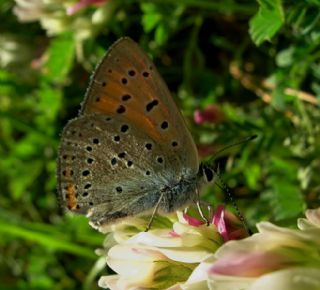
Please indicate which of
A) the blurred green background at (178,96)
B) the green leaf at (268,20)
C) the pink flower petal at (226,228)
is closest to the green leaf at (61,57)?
the blurred green background at (178,96)

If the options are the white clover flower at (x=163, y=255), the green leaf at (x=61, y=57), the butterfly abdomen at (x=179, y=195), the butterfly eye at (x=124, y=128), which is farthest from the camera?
the green leaf at (x=61, y=57)

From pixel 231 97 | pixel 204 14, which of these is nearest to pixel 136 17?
pixel 204 14

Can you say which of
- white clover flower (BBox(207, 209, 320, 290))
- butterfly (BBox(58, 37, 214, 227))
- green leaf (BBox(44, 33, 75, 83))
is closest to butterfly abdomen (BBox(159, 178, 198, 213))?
butterfly (BBox(58, 37, 214, 227))

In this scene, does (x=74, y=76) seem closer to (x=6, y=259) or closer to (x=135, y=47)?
(x=6, y=259)

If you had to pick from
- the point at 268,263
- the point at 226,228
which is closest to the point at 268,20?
the point at 226,228

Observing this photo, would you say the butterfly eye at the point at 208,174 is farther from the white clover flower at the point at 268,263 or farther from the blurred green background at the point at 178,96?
the white clover flower at the point at 268,263

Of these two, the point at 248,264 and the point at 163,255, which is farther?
the point at 163,255

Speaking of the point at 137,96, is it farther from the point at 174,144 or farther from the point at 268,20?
the point at 268,20
